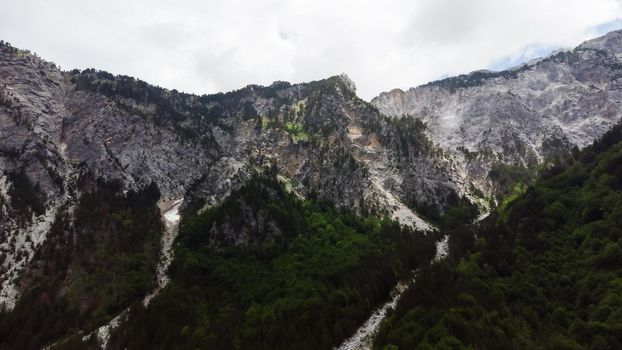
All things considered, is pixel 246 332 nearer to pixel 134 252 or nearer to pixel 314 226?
pixel 134 252

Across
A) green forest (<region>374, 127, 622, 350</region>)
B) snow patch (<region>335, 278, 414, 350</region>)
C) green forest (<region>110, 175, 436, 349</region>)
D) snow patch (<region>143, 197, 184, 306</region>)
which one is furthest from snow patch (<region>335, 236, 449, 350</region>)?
snow patch (<region>143, 197, 184, 306</region>)

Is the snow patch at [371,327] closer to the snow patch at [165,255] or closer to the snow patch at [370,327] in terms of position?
the snow patch at [370,327]

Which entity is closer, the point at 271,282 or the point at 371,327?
the point at 371,327

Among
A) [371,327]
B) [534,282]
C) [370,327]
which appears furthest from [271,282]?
[534,282]

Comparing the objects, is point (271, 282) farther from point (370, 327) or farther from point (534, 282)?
point (534, 282)

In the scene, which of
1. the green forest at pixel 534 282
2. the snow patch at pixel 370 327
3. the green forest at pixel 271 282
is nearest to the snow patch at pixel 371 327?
the snow patch at pixel 370 327

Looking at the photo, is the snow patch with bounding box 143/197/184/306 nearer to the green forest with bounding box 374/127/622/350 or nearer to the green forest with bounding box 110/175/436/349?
the green forest with bounding box 110/175/436/349

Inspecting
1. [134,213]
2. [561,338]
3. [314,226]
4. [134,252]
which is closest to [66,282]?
[134,252]
